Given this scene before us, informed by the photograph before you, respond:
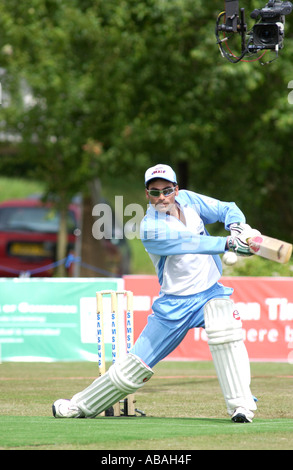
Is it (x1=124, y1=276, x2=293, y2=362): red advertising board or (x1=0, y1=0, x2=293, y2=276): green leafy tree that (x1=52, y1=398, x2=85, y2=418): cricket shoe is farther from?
(x1=0, y1=0, x2=293, y2=276): green leafy tree

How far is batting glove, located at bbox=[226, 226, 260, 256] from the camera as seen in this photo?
20.6 ft

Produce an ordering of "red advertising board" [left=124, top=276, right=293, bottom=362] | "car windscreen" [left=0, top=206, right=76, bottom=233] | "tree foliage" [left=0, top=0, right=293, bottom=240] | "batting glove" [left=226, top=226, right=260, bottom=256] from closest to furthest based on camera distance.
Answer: "batting glove" [left=226, top=226, right=260, bottom=256]
"red advertising board" [left=124, top=276, right=293, bottom=362]
"tree foliage" [left=0, top=0, right=293, bottom=240]
"car windscreen" [left=0, top=206, right=76, bottom=233]

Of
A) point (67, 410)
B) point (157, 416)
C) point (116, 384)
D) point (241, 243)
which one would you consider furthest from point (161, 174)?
point (157, 416)

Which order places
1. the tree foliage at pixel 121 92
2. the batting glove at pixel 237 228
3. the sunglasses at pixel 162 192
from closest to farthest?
the batting glove at pixel 237 228
the sunglasses at pixel 162 192
the tree foliage at pixel 121 92

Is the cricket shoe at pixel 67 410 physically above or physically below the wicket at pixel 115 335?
below

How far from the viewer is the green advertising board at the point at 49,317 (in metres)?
13.5

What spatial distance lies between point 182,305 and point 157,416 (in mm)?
1406

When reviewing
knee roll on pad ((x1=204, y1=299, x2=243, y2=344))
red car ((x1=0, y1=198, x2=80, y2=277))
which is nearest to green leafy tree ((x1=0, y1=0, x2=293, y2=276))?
red car ((x1=0, y1=198, x2=80, y2=277))

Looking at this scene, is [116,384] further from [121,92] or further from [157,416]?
[121,92]

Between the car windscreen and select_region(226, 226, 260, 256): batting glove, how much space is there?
1407cm

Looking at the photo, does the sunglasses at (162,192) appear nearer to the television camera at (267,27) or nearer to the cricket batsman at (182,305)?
the cricket batsman at (182,305)

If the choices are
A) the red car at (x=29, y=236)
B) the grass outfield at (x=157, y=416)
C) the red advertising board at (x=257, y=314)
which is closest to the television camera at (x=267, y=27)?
the grass outfield at (x=157, y=416)

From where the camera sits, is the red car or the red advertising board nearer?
the red advertising board

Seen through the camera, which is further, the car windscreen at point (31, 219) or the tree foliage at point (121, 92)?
the car windscreen at point (31, 219)
